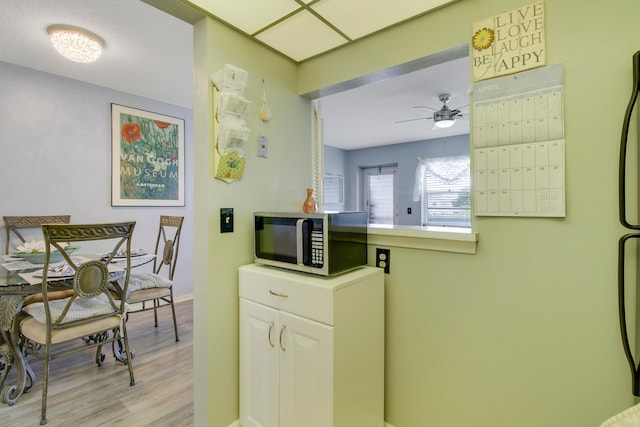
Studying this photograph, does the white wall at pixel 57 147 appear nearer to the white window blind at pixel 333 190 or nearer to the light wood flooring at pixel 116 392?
the light wood flooring at pixel 116 392

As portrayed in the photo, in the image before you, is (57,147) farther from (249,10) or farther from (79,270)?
(249,10)

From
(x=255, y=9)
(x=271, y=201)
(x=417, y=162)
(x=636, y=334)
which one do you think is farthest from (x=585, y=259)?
(x=417, y=162)

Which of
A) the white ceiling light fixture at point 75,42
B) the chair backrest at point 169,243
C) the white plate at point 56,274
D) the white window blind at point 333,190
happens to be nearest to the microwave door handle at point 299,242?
the white plate at point 56,274

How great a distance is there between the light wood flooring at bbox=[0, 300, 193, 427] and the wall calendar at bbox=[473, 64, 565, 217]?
6.77 ft

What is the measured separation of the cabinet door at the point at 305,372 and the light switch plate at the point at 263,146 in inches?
35.3

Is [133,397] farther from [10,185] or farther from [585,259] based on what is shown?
[585,259]

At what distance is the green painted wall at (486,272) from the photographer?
3.52 ft

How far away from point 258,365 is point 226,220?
29.5 inches

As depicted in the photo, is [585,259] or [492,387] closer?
[585,259]

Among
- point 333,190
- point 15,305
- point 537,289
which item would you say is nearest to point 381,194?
point 333,190

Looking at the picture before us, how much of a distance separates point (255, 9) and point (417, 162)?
490cm

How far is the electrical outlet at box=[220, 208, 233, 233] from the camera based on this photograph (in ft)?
5.01

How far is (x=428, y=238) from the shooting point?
145 cm

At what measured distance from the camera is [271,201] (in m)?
1.79
